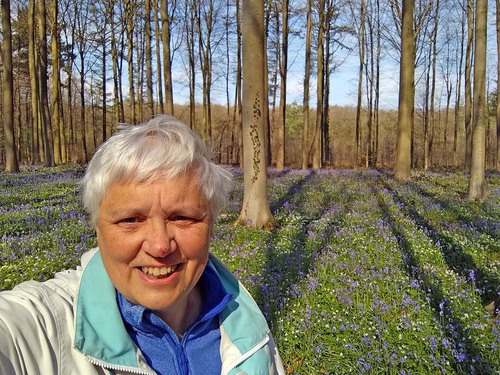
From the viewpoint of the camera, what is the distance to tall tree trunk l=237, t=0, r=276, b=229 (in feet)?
29.9

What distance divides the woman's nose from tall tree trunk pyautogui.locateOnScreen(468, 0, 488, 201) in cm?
1326

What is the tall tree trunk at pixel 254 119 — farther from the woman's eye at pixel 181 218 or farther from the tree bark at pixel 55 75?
the tree bark at pixel 55 75

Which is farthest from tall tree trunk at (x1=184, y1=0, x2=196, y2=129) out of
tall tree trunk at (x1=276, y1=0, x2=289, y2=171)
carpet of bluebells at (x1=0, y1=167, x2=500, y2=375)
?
carpet of bluebells at (x1=0, y1=167, x2=500, y2=375)

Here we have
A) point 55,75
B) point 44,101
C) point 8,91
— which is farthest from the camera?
point 55,75

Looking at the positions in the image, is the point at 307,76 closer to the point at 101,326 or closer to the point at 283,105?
the point at 283,105

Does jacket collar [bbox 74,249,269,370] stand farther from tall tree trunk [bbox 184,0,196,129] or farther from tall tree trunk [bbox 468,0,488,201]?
tall tree trunk [bbox 184,0,196,129]

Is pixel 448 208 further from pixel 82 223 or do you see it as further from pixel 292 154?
pixel 292 154

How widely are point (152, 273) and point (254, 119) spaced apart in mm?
7982

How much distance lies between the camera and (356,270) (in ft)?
20.2

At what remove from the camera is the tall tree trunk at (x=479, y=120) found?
12.8 m

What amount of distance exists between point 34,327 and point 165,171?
0.68 metres

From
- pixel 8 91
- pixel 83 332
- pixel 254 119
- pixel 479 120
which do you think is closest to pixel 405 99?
pixel 479 120

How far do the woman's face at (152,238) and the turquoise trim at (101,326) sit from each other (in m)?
0.08

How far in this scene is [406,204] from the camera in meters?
12.0
